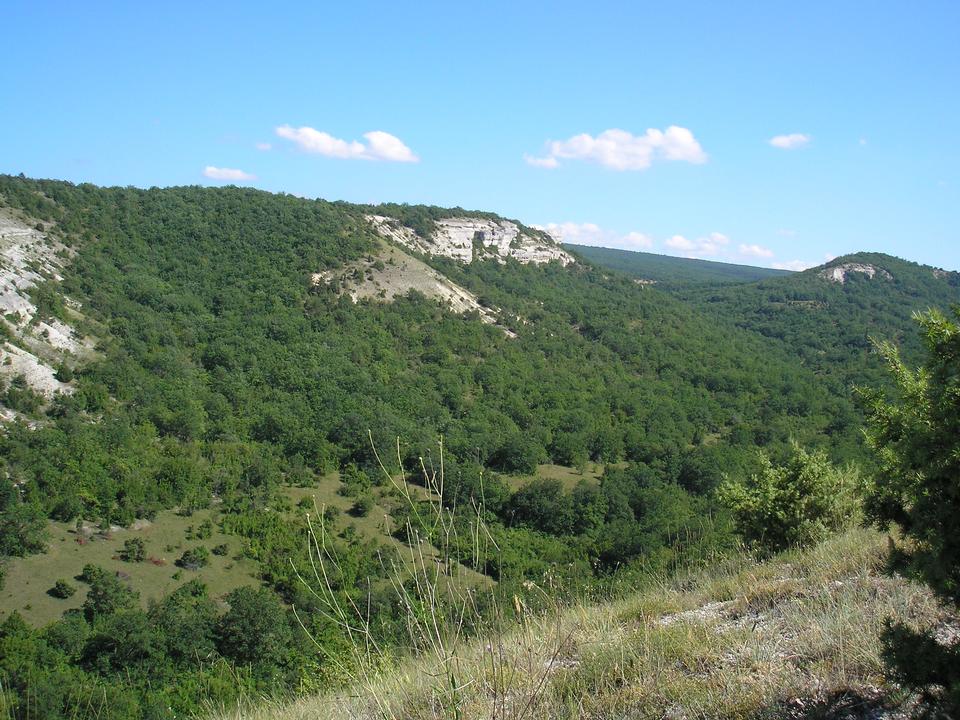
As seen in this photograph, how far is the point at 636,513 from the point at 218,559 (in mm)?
18395

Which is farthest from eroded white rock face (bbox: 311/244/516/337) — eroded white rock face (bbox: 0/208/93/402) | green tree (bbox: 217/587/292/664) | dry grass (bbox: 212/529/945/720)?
dry grass (bbox: 212/529/945/720)

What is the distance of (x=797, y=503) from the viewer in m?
10.6

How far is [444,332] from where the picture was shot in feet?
161

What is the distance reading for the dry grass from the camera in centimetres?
279

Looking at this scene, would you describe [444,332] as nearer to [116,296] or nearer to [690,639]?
[116,296]

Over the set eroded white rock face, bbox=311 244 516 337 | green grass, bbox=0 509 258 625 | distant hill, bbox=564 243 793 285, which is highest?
distant hill, bbox=564 243 793 285

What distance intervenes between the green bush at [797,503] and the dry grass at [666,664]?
5977mm

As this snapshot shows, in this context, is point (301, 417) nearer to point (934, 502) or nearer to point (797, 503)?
point (797, 503)

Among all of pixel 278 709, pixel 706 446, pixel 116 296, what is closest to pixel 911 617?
pixel 278 709

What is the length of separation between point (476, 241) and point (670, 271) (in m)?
86.7

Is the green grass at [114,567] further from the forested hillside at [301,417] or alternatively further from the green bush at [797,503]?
the green bush at [797,503]

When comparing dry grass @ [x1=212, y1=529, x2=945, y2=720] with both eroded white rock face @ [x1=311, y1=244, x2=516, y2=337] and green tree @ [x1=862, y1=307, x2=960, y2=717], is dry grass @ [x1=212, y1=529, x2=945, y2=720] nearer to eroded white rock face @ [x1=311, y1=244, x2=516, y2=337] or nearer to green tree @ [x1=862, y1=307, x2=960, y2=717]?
green tree @ [x1=862, y1=307, x2=960, y2=717]

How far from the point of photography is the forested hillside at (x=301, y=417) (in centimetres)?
1686

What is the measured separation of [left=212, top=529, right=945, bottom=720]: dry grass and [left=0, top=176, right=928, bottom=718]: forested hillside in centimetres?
50
